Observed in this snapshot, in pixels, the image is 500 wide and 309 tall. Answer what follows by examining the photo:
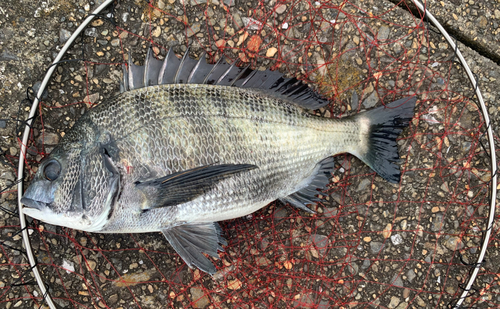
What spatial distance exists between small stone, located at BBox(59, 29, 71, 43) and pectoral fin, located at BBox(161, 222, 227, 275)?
1.59 m

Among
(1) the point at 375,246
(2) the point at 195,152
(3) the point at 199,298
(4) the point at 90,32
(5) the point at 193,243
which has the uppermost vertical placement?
(4) the point at 90,32

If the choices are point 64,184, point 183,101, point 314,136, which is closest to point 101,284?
point 64,184

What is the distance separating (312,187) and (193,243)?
36.6 inches

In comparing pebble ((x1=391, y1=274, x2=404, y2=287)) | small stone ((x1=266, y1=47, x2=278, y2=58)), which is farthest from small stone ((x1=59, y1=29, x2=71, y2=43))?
pebble ((x1=391, y1=274, x2=404, y2=287))

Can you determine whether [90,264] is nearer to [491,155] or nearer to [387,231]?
[387,231]

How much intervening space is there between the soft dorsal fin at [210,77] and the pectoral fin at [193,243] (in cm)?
97

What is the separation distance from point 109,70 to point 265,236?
1735 mm

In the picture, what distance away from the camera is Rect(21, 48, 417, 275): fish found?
185 centimetres

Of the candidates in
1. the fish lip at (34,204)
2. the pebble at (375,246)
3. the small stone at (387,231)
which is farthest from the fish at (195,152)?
the pebble at (375,246)

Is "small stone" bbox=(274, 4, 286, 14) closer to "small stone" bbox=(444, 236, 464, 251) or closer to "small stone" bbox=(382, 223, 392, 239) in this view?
"small stone" bbox=(382, 223, 392, 239)

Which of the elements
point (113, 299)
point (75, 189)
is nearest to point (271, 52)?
point (75, 189)

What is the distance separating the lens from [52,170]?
186 cm

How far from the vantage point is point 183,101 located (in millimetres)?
1988

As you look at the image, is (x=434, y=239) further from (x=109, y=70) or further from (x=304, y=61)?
(x=109, y=70)
